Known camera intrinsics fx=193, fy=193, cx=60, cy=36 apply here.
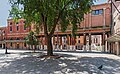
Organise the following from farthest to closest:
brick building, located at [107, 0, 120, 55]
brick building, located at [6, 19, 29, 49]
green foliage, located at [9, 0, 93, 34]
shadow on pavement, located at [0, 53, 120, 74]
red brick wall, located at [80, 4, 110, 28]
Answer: brick building, located at [6, 19, 29, 49] < red brick wall, located at [80, 4, 110, 28] < brick building, located at [107, 0, 120, 55] < green foliage, located at [9, 0, 93, 34] < shadow on pavement, located at [0, 53, 120, 74]

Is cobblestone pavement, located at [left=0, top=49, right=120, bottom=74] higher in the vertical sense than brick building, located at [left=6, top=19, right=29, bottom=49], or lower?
lower

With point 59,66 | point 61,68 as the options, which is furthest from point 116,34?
point 61,68

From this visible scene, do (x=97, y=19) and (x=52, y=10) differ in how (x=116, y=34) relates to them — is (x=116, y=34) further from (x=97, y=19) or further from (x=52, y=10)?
(x=97, y=19)

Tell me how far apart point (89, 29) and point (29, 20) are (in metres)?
21.3

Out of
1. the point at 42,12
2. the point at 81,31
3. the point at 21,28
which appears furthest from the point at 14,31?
the point at 42,12

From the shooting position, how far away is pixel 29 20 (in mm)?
28516

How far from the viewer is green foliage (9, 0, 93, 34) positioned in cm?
2281

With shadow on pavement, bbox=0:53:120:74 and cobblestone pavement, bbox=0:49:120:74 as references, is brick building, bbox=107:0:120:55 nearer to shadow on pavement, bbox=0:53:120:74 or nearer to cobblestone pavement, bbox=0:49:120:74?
cobblestone pavement, bbox=0:49:120:74

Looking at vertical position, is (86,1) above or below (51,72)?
above

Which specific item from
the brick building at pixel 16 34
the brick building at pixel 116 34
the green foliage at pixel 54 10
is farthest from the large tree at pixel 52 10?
the brick building at pixel 16 34

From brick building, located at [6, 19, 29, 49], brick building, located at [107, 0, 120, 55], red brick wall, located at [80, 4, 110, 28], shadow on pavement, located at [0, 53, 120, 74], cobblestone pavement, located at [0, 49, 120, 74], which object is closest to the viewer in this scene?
shadow on pavement, located at [0, 53, 120, 74]

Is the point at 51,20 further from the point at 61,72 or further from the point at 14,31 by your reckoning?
the point at 14,31

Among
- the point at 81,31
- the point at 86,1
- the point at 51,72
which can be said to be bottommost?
the point at 51,72

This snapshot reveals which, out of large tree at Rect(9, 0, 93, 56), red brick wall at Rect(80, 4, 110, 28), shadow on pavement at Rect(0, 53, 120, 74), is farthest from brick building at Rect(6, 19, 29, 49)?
shadow on pavement at Rect(0, 53, 120, 74)
